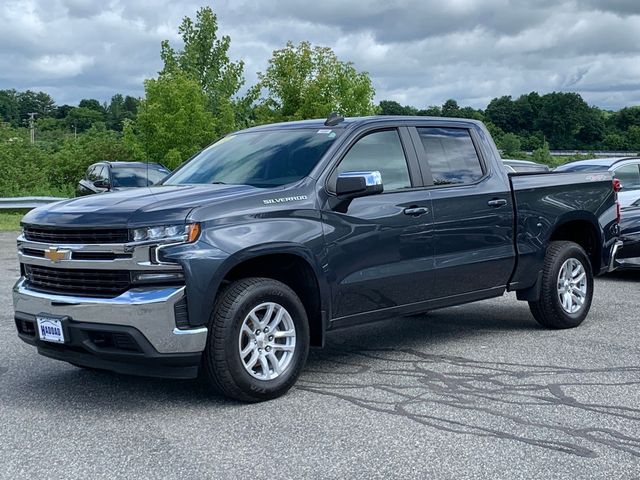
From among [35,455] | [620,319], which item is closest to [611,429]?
[35,455]

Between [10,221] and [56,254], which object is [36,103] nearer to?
[10,221]

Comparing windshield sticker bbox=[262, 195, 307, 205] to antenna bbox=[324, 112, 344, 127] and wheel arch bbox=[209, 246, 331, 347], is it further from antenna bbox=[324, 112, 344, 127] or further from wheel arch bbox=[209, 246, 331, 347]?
antenna bbox=[324, 112, 344, 127]

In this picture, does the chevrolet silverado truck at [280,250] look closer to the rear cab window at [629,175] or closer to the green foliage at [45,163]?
the rear cab window at [629,175]

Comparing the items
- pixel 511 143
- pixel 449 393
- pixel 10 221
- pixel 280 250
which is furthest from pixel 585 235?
pixel 511 143

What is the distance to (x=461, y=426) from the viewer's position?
5152mm

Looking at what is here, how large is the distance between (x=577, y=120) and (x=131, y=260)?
74.0 metres

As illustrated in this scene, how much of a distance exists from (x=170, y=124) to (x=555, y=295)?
28.3 metres

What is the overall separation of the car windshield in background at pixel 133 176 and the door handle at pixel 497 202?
460 inches

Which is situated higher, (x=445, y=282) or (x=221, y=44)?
(x=221, y=44)

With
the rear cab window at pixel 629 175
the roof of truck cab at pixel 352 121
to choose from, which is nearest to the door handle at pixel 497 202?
the roof of truck cab at pixel 352 121

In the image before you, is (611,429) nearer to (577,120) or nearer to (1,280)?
(1,280)

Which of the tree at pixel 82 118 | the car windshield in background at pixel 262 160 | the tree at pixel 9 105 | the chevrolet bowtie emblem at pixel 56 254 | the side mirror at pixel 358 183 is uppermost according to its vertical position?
the tree at pixel 9 105

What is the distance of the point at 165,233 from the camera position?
5.38 m

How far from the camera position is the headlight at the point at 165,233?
5.36 metres
